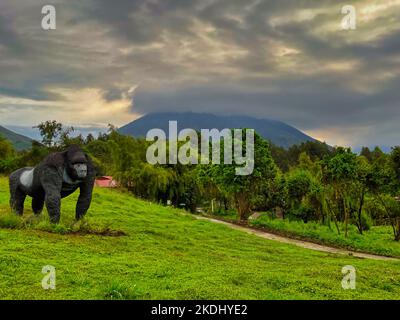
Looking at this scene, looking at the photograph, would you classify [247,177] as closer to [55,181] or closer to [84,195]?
[84,195]

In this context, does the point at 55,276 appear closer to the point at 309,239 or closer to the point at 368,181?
the point at 309,239

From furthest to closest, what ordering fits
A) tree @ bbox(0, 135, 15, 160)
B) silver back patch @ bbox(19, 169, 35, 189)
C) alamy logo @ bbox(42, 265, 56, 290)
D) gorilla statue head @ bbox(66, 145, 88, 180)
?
tree @ bbox(0, 135, 15, 160)
silver back patch @ bbox(19, 169, 35, 189)
gorilla statue head @ bbox(66, 145, 88, 180)
alamy logo @ bbox(42, 265, 56, 290)

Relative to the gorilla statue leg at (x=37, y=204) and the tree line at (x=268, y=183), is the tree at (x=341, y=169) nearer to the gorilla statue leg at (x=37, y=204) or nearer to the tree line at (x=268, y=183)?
the tree line at (x=268, y=183)

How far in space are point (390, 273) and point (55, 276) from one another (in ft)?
34.9

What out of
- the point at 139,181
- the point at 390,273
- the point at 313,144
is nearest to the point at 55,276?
the point at 390,273

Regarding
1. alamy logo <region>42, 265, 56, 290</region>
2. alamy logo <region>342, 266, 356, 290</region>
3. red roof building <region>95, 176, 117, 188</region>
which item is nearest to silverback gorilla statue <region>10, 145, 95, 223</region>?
alamy logo <region>42, 265, 56, 290</region>

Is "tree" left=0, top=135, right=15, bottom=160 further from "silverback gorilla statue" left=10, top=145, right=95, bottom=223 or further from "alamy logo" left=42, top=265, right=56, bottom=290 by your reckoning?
"alamy logo" left=42, top=265, right=56, bottom=290

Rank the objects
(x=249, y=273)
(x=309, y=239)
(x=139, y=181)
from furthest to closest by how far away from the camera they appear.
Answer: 1. (x=139, y=181)
2. (x=309, y=239)
3. (x=249, y=273)

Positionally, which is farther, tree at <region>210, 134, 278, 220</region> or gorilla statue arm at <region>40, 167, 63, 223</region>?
tree at <region>210, 134, 278, 220</region>

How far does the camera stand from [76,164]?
1535 centimetres

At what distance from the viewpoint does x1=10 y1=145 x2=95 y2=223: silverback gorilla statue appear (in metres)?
15.1

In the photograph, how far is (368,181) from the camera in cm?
2828

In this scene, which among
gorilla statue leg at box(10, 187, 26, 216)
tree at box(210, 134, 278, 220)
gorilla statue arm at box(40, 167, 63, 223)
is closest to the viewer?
gorilla statue arm at box(40, 167, 63, 223)
